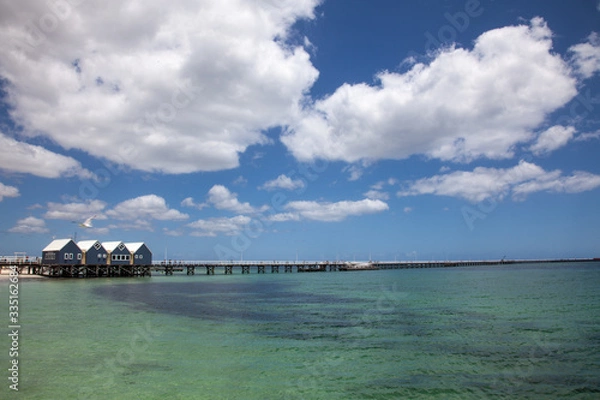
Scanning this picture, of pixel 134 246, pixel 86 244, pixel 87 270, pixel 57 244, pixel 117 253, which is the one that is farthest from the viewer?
pixel 134 246

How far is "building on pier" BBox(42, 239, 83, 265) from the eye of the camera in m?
78.0

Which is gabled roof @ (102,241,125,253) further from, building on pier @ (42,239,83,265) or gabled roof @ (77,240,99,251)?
building on pier @ (42,239,83,265)

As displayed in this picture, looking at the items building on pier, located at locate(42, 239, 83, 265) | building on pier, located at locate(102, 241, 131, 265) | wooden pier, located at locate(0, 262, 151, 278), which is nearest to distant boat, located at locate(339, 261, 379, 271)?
wooden pier, located at locate(0, 262, 151, 278)

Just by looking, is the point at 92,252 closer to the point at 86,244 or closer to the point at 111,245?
the point at 86,244

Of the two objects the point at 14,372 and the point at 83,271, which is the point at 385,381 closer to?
the point at 14,372

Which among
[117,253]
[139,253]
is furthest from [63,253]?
[139,253]

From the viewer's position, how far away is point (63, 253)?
7812cm

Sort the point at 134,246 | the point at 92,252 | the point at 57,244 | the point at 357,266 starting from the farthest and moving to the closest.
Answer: the point at 357,266, the point at 134,246, the point at 92,252, the point at 57,244

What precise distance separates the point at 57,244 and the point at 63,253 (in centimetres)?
376

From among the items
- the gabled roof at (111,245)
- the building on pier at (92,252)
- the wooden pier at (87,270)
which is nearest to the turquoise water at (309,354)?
the building on pier at (92,252)

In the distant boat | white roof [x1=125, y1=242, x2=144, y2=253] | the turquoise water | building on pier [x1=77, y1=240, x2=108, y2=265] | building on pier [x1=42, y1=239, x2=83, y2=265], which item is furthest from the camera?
the distant boat

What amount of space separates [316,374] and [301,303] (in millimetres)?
23743

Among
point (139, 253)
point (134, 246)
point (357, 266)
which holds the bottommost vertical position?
point (357, 266)

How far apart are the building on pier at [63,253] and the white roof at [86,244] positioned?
4.17 ft
